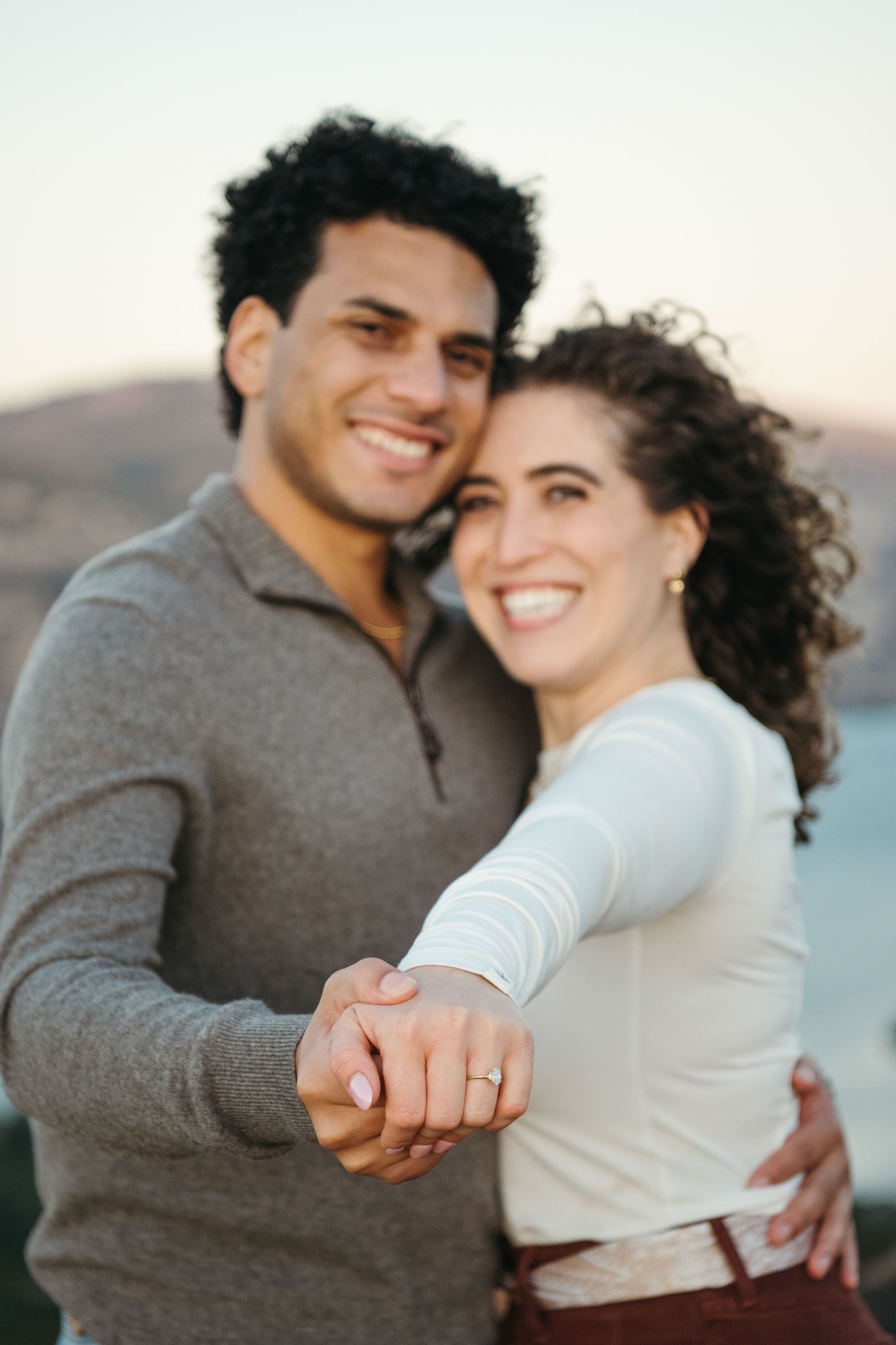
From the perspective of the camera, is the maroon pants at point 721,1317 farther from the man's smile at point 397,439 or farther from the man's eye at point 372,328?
the man's eye at point 372,328

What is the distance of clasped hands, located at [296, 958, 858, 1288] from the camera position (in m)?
0.85

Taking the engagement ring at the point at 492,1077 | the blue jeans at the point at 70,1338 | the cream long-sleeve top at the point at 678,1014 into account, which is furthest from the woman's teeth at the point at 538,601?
the blue jeans at the point at 70,1338

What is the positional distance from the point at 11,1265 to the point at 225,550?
4.35 m

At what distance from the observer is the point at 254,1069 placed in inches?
40.1

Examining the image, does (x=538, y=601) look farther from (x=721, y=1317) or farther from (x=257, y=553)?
(x=721, y=1317)

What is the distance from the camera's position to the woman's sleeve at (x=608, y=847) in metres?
1.00

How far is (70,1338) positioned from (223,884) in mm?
730

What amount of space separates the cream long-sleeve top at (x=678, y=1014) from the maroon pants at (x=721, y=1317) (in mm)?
85

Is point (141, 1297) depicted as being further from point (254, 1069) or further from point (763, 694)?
point (763, 694)

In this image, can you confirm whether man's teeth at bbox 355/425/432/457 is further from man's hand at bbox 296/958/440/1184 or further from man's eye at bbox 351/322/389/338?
man's hand at bbox 296/958/440/1184

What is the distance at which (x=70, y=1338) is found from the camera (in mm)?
1632

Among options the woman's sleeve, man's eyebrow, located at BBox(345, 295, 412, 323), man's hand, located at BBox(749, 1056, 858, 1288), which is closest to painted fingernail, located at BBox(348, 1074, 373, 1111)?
the woman's sleeve

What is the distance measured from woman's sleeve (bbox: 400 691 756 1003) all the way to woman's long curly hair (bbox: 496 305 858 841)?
1.63ft

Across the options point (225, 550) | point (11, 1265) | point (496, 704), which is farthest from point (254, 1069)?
point (11, 1265)
